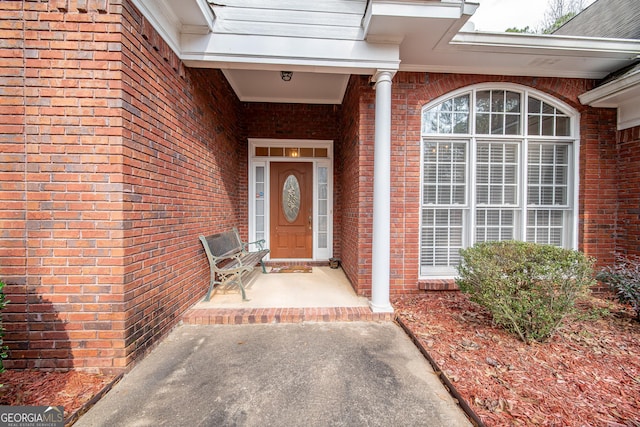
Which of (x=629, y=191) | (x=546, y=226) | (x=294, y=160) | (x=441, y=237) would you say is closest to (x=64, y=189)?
(x=294, y=160)

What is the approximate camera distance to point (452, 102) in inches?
145

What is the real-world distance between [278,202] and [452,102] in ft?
12.0

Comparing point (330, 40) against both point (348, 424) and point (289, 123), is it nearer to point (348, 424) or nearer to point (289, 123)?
point (289, 123)

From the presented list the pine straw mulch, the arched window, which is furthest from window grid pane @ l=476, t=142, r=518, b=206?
the pine straw mulch

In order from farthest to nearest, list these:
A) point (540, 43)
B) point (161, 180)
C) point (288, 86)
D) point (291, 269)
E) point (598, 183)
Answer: point (291, 269) → point (288, 86) → point (598, 183) → point (540, 43) → point (161, 180)

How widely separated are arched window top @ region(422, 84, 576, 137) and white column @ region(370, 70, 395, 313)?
3.41 feet

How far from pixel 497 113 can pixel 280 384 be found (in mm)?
4536

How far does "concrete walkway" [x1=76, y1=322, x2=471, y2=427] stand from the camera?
5.36ft

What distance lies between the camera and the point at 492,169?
12.4ft

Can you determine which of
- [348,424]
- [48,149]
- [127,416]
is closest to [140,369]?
[127,416]

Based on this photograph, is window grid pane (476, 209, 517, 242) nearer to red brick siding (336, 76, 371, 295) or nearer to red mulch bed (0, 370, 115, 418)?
red brick siding (336, 76, 371, 295)

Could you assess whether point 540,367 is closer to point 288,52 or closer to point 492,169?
point 492,169

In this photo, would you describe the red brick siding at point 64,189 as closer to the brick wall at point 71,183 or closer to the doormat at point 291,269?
the brick wall at point 71,183

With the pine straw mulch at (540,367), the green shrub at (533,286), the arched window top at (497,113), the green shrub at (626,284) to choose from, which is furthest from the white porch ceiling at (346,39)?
the pine straw mulch at (540,367)
